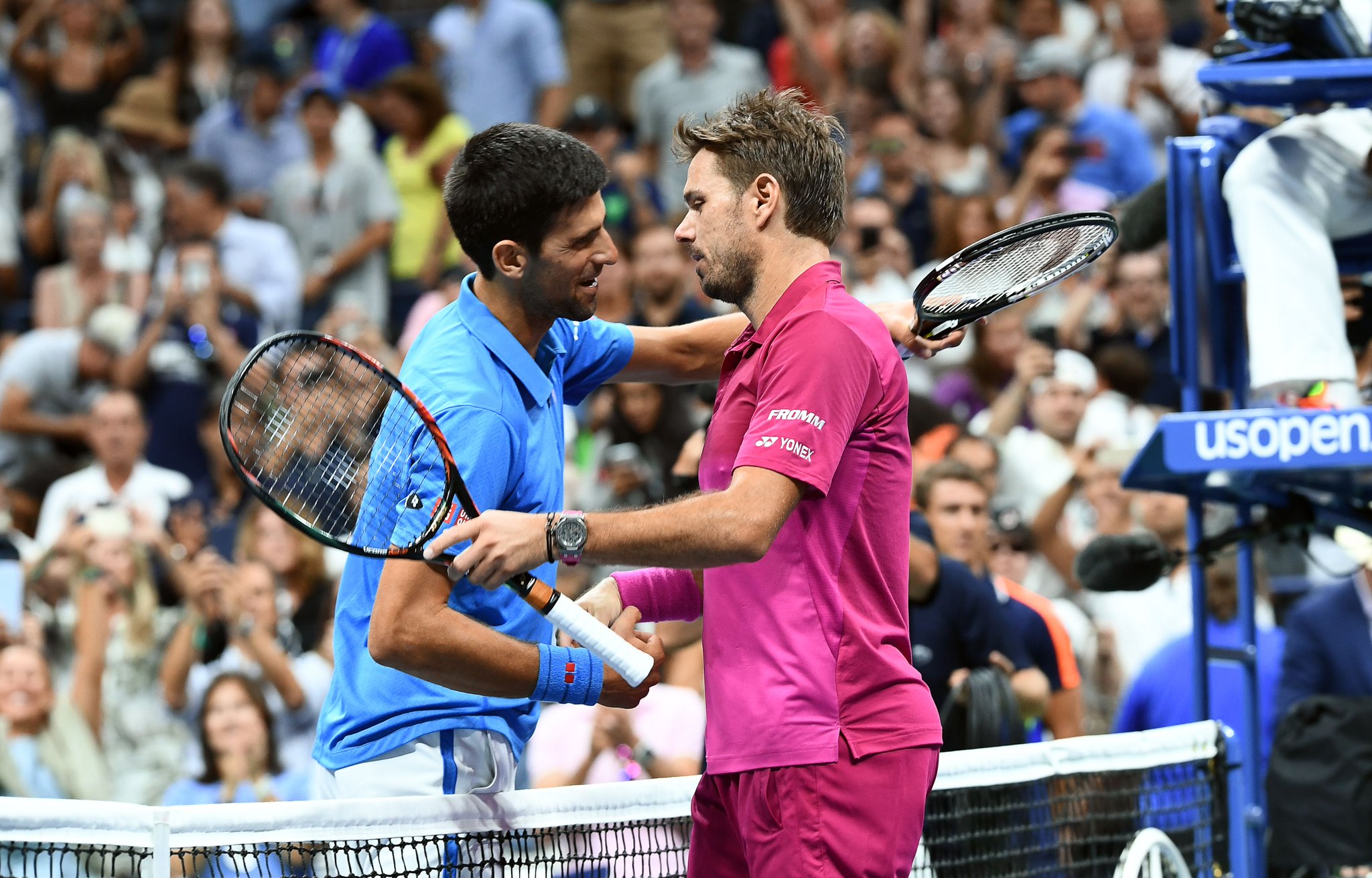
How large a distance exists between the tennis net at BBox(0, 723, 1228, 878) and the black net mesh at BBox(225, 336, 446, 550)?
1.75 feet

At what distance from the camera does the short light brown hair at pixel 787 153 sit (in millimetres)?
3131

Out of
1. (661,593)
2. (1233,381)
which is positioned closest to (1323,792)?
(1233,381)

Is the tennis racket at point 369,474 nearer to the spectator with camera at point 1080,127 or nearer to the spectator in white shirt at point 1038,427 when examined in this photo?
the spectator in white shirt at point 1038,427

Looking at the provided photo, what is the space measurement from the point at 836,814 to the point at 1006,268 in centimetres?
134

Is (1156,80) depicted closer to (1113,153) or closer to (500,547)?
(1113,153)

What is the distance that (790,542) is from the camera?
3.00 meters

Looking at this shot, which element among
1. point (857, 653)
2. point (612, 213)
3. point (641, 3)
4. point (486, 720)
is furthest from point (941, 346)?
point (641, 3)

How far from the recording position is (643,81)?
11.2 meters

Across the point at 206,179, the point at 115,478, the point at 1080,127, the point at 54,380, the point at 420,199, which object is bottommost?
the point at 115,478

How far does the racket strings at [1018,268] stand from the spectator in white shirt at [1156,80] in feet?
21.6

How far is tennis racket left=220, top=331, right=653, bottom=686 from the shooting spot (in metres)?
3.06

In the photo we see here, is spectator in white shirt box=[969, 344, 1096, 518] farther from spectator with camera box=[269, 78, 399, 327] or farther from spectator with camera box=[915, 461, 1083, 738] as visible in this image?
spectator with camera box=[269, 78, 399, 327]

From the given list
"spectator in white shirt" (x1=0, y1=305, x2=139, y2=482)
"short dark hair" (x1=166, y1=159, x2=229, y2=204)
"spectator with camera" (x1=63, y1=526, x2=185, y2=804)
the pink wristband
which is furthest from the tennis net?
"short dark hair" (x1=166, y1=159, x2=229, y2=204)

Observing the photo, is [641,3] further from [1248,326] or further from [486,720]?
[486,720]
